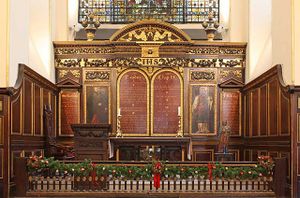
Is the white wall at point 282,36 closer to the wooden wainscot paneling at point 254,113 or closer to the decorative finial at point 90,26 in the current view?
the wooden wainscot paneling at point 254,113

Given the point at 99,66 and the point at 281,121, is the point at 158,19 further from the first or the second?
the point at 281,121

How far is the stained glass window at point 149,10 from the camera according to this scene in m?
23.4

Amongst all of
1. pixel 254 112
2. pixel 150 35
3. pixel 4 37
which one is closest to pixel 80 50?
pixel 150 35

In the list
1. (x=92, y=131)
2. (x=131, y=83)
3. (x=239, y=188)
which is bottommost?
(x=239, y=188)

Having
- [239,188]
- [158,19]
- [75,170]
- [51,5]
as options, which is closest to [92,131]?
[75,170]

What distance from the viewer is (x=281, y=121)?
1588cm

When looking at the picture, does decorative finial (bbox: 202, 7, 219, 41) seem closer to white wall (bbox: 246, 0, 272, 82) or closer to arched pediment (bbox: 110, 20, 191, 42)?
arched pediment (bbox: 110, 20, 191, 42)

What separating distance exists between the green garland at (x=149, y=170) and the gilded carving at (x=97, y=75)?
7076 millimetres

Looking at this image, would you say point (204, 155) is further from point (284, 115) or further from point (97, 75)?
point (284, 115)

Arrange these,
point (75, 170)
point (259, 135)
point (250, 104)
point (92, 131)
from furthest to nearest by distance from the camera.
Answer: point (250, 104)
point (259, 135)
point (92, 131)
point (75, 170)

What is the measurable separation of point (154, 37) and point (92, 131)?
17.2 ft

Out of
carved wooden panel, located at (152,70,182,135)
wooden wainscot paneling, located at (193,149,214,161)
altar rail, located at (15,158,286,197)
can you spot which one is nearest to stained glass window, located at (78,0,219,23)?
carved wooden panel, located at (152,70,182,135)

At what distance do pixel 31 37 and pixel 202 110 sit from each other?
6.08 metres

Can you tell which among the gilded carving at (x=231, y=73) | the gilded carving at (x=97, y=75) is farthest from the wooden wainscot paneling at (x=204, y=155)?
the gilded carving at (x=97, y=75)
